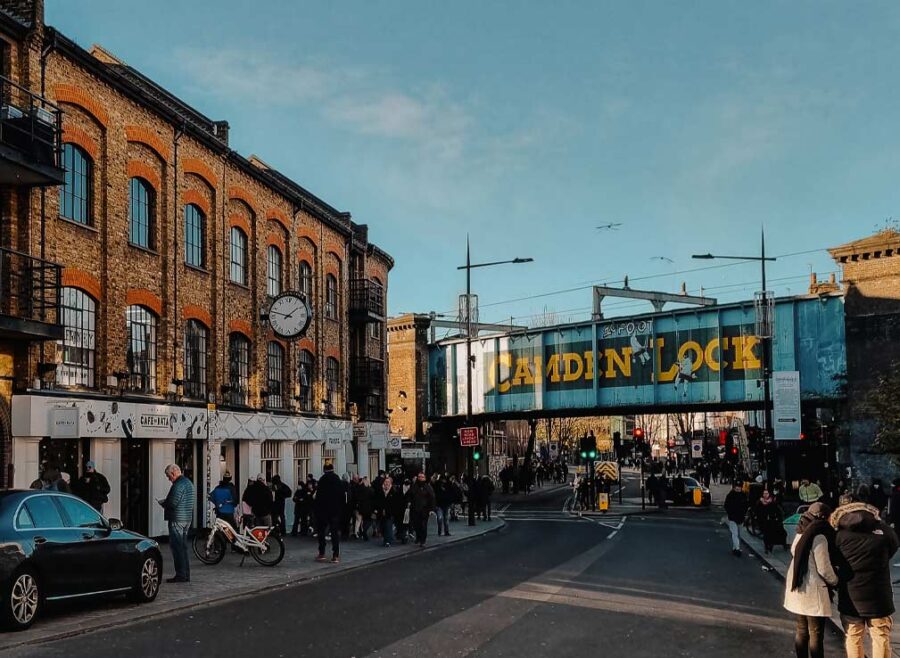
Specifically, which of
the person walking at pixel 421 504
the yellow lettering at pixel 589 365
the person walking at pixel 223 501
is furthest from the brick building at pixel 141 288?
the yellow lettering at pixel 589 365

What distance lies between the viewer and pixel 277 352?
3281 cm

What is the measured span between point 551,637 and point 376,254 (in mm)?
32831

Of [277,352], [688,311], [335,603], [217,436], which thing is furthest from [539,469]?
[335,603]

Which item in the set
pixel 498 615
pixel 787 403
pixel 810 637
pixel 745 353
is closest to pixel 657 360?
pixel 745 353

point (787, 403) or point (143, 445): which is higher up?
point (787, 403)

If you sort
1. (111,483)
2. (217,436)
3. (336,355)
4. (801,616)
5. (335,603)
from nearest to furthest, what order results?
(801,616) < (335,603) < (111,483) < (217,436) < (336,355)

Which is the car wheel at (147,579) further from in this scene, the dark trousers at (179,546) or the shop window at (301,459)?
the shop window at (301,459)

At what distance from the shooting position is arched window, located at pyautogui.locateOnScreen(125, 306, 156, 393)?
23719 millimetres

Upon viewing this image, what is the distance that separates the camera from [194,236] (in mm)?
27453

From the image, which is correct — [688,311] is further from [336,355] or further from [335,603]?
[335,603]

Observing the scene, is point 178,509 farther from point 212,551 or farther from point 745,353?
point 745,353

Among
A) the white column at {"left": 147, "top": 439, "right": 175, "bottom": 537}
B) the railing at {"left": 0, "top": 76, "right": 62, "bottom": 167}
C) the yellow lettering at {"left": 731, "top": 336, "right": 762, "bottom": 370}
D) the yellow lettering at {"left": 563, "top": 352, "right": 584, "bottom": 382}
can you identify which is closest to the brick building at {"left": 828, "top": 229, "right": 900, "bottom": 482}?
the yellow lettering at {"left": 731, "top": 336, "right": 762, "bottom": 370}

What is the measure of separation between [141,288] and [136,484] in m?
4.59

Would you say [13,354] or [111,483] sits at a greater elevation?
[13,354]
